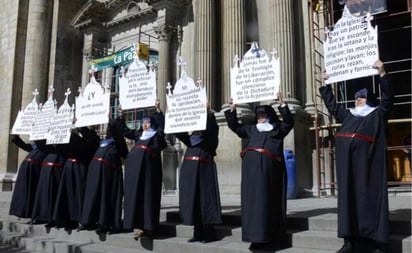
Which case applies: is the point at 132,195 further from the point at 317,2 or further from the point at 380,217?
the point at 317,2

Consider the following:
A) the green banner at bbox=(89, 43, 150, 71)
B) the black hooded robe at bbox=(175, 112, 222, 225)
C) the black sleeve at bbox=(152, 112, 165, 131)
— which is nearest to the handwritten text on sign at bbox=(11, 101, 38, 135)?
the black sleeve at bbox=(152, 112, 165, 131)

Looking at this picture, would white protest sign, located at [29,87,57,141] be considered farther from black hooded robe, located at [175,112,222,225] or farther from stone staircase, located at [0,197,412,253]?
black hooded robe, located at [175,112,222,225]

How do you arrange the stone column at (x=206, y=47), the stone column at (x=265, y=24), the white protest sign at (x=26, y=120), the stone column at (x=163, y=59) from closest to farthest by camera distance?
1. the white protest sign at (x=26, y=120)
2. the stone column at (x=265, y=24)
3. the stone column at (x=206, y=47)
4. the stone column at (x=163, y=59)

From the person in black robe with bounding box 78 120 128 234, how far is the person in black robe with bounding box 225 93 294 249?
222 centimetres

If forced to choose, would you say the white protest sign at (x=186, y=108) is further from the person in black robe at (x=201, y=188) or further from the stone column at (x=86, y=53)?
the stone column at (x=86, y=53)

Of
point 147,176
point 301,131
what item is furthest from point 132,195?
point 301,131

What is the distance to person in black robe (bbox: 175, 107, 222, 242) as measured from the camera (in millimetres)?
5798

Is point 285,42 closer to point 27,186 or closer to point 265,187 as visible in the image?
point 265,187

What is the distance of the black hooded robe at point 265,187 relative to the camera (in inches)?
203

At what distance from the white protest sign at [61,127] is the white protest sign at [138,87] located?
1.16 metres

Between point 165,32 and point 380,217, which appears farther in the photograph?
point 165,32

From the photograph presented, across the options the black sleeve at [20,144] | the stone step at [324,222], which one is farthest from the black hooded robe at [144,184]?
the black sleeve at [20,144]

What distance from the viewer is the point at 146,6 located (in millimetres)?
14852

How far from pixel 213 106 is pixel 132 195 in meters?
5.78
